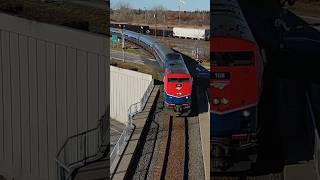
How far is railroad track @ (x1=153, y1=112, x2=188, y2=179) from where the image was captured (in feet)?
11.2

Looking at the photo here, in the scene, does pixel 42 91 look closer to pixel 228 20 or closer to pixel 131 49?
pixel 131 49

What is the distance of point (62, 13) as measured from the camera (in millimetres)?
6059

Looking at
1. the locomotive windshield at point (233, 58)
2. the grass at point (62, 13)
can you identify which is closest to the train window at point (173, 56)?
the locomotive windshield at point (233, 58)

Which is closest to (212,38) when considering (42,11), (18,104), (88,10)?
(88,10)

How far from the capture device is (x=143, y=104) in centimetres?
391

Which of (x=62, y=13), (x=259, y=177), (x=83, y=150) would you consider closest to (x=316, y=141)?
(x=259, y=177)

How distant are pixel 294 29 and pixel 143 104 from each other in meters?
1.56

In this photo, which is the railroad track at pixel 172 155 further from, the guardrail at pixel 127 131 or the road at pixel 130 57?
the road at pixel 130 57

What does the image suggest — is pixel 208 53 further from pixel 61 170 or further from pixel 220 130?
pixel 61 170

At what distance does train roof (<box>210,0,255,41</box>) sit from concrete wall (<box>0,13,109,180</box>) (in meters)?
2.00

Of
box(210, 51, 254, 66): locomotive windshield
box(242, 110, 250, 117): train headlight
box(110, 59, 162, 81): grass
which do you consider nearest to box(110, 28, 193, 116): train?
box(110, 59, 162, 81): grass

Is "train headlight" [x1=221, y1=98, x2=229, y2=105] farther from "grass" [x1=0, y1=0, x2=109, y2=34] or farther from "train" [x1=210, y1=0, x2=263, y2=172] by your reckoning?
"grass" [x1=0, y1=0, x2=109, y2=34]

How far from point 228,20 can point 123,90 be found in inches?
62.5

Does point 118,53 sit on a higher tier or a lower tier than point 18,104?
higher
